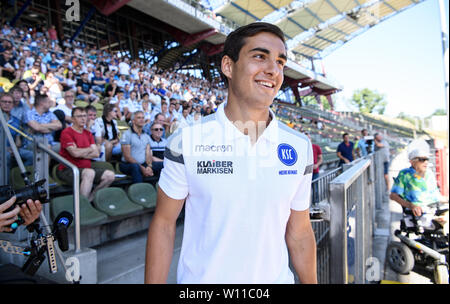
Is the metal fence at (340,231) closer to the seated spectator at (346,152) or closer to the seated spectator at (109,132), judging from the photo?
the seated spectator at (109,132)

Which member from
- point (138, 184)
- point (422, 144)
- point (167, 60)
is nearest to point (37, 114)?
point (138, 184)

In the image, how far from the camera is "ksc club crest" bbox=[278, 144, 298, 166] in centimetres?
106

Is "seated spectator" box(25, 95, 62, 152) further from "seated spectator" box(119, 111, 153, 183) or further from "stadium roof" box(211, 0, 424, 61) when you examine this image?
"stadium roof" box(211, 0, 424, 61)

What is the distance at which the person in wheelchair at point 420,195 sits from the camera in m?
3.82

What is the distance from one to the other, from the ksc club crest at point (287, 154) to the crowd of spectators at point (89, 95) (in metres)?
1.00

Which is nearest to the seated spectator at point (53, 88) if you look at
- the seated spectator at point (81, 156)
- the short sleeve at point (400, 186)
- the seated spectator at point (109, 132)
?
the seated spectator at point (109, 132)

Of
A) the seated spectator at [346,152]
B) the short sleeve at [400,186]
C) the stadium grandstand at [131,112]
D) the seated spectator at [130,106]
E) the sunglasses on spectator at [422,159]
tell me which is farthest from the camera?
the seated spectator at [346,152]

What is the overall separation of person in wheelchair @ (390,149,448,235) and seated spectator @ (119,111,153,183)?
3575 millimetres

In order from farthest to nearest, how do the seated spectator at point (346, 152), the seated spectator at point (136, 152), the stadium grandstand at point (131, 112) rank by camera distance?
the seated spectator at point (346, 152)
the seated spectator at point (136, 152)
the stadium grandstand at point (131, 112)

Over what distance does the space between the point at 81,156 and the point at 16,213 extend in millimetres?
2188

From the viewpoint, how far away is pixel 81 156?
11.3 feet

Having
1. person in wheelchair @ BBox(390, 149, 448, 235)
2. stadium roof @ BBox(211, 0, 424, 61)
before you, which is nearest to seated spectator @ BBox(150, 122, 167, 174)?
stadium roof @ BBox(211, 0, 424, 61)

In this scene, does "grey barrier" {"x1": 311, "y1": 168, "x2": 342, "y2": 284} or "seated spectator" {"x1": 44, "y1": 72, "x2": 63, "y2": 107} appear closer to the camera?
"grey barrier" {"x1": 311, "y1": 168, "x2": 342, "y2": 284}
